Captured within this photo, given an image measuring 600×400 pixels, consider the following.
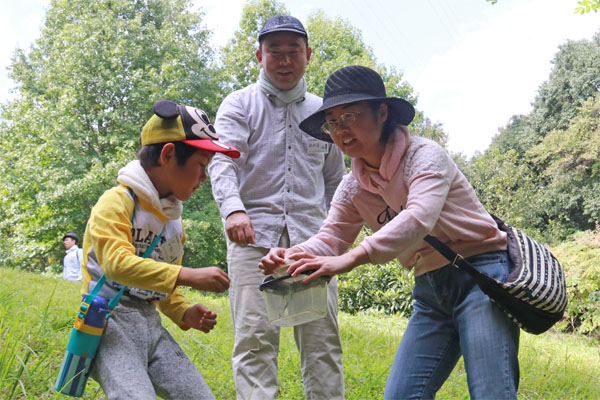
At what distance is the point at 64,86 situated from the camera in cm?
1950

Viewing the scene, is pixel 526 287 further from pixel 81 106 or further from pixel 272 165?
pixel 81 106

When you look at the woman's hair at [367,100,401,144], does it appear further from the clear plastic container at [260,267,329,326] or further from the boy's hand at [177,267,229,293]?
the boy's hand at [177,267,229,293]

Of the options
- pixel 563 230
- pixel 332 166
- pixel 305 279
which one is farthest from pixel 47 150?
pixel 563 230

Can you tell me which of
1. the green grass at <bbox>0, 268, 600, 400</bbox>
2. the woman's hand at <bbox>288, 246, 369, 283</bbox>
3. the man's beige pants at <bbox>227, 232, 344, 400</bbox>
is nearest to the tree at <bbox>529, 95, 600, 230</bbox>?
the green grass at <bbox>0, 268, 600, 400</bbox>

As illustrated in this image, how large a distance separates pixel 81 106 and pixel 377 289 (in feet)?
44.2

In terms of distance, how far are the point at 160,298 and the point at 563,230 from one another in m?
22.7

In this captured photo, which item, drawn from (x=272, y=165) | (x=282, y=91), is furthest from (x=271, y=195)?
(x=282, y=91)

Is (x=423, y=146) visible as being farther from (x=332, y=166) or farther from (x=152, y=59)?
(x=152, y=59)

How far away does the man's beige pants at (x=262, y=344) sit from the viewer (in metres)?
2.82

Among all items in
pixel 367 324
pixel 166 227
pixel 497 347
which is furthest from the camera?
pixel 367 324

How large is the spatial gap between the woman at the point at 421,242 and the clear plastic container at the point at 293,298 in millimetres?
91

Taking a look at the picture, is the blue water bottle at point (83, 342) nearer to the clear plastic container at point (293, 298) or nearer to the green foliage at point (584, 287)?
the clear plastic container at point (293, 298)

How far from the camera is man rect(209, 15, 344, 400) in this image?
284 centimetres

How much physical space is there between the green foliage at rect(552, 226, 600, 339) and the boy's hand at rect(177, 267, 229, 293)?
1118cm
